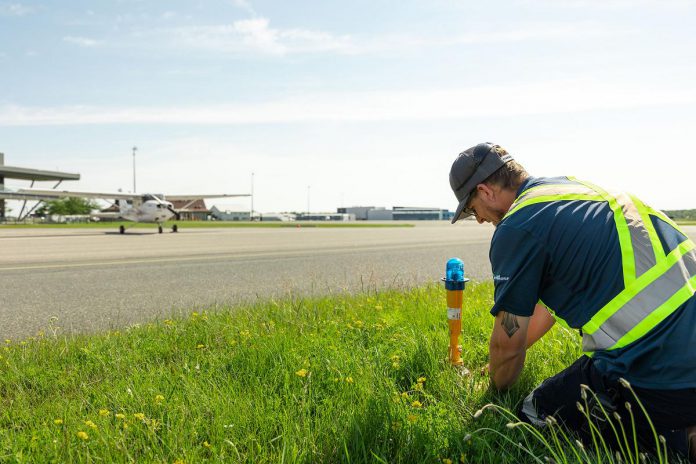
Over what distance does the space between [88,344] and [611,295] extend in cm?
387

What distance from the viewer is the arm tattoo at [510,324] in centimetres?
234

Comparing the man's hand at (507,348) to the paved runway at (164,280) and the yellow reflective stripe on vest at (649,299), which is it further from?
the paved runway at (164,280)

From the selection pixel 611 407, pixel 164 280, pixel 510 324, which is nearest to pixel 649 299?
pixel 611 407

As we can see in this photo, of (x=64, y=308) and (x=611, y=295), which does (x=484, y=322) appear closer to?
(x=611, y=295)

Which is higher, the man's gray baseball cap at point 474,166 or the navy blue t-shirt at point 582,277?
the man's gray baseball cap at point 474,166

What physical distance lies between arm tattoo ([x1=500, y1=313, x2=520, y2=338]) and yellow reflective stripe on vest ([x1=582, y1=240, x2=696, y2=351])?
44 cm

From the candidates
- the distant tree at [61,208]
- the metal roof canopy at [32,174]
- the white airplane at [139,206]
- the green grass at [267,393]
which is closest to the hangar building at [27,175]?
the metal roof canopy at [32,174]

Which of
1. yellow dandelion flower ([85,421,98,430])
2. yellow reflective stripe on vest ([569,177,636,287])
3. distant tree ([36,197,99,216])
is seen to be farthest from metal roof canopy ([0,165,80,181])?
yellow reflective stripe on vest ([569,177,636,287])

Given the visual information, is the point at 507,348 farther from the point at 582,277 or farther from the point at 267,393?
the point at 267,393

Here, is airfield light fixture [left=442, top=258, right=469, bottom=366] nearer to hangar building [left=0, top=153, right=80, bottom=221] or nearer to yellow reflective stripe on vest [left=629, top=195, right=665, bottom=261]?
yellow reflective stripe on vest [left=629, top=195, right=665, bottom=261]

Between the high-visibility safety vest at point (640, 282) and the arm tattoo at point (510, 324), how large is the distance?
33 cm

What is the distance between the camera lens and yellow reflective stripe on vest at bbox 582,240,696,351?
73.2 inches

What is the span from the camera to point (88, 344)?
3971mm

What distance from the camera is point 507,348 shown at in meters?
2.45
